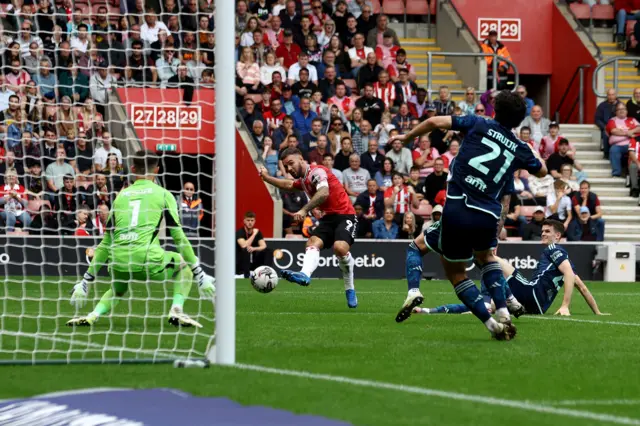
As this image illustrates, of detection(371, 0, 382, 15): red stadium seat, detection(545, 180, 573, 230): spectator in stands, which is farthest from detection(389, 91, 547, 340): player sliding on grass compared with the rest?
detection(371, 0, 382, 15): red stadium seat

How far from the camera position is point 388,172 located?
82.2 feet

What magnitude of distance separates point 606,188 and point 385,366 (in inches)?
837

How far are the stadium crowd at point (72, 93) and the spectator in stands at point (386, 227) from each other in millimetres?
8401

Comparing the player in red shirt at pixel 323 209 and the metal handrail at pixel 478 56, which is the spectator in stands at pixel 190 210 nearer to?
the player in red shirt at pixel 323 209

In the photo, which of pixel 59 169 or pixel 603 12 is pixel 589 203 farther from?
pixel 59 169

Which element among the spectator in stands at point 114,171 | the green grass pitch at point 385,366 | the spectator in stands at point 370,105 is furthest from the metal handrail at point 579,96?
the spectator in stands at point 114,171

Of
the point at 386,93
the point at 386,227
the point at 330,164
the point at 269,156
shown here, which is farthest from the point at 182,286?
the point at 386,93

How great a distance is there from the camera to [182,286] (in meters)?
11.1

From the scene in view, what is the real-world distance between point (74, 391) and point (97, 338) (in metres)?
3.29

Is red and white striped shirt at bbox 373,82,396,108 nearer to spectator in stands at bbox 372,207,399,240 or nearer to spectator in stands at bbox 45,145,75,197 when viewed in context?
spectator in stands at bbox 372,207,399,240

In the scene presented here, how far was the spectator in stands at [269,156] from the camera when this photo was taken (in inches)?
979

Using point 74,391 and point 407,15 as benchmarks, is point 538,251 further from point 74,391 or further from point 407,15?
point 74,391

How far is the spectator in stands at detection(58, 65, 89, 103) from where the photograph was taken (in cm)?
1355

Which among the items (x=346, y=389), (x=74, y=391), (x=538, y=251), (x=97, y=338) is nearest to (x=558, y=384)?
(x=346, y=389)
